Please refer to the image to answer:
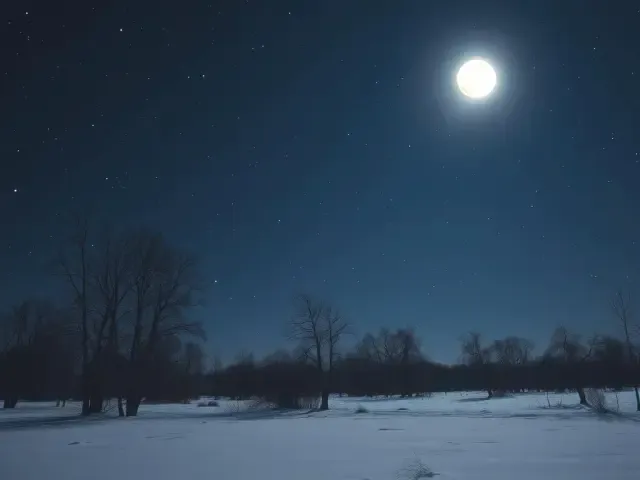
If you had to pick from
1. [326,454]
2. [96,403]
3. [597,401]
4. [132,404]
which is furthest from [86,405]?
[597,401]

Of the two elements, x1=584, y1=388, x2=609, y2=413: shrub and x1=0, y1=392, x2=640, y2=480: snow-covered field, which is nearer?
x1=0, y1=392, x2=640, y2=480: snow-covered field

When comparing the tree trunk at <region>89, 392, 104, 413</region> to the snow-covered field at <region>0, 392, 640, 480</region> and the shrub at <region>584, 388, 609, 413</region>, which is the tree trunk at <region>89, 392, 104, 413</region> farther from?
the shrub at <region>584, 388, 609, 413</region>

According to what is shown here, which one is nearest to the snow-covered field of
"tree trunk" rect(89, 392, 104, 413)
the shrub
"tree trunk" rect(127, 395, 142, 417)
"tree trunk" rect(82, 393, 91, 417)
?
the shrub

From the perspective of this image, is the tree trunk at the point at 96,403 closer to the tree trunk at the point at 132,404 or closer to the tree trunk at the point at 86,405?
the tree trunk at the point at 86,405

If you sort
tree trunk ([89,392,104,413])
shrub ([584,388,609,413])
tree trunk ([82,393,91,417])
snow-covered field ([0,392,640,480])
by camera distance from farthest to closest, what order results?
tree trunk ([89,392,104,413]) → tree trunk ([82,393,91,417]) → shrub ([584,388,609,413]) → snow-covered field ([0,392,640,480])

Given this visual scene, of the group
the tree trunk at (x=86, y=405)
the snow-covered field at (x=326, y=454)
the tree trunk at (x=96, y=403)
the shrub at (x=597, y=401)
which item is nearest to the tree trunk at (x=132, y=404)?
the tree trunk at (x=96, y=403)

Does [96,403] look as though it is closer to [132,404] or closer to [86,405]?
[86,405]

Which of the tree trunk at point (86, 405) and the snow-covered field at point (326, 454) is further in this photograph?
the tree trunk at point (86, 405)

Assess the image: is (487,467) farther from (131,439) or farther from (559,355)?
(559,355)

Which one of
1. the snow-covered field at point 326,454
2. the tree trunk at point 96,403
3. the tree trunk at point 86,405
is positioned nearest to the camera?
the snow-covered field at point 326,454

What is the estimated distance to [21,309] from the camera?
58.1 m

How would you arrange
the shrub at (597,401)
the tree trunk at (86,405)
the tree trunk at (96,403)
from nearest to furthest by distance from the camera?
the shrub at (597,401)
the tree trunk at (86,405)
the tree trunk at (96,403)

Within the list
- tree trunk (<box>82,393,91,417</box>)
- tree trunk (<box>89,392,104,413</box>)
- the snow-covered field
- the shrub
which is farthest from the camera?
tree trunk (<box>89,392,104,413</box>)

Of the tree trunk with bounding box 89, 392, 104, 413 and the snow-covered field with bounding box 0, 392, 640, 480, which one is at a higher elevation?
the tree trunk with bounding box 89, 392, 104, 413
